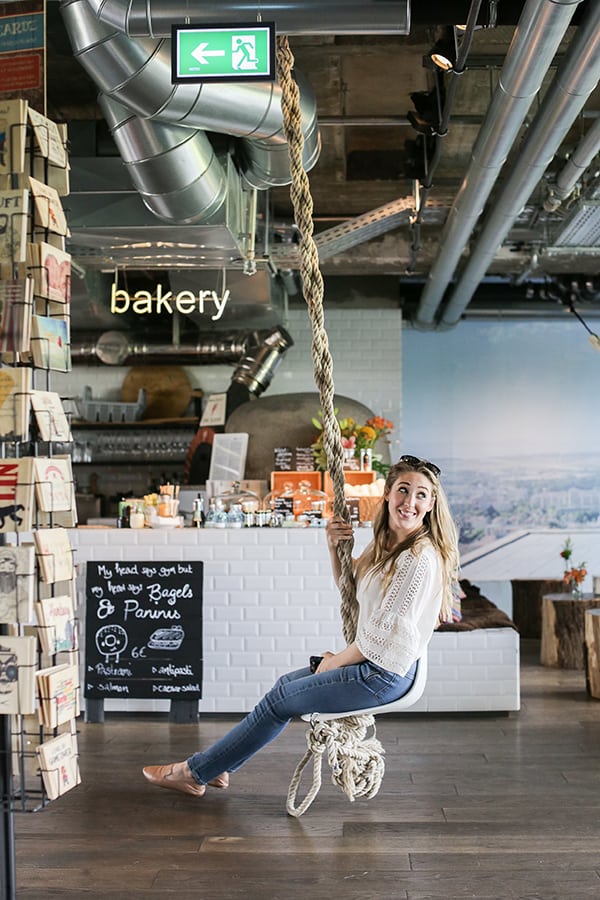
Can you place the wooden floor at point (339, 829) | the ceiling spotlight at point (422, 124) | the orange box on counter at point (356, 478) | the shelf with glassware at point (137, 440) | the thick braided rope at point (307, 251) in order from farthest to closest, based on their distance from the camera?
the shelf with glassware at point (137, 440) < the orange box on counter at point (356, 478) < the ceiling spotlight at point (422, 124) < the wooden floor at point (339, 829) < the thick braided rope at point (307, 251)

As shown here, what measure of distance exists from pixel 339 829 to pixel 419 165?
14.2 ft

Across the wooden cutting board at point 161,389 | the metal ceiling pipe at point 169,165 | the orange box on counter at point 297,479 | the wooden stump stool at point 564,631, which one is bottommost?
the wooden stump stool at point 564,631

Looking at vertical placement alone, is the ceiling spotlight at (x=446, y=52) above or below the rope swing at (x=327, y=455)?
above

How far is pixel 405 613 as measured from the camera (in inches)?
144

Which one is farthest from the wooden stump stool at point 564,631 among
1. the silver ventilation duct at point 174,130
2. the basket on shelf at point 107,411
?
the basket on shelf at point 107,411

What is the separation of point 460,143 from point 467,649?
369cm

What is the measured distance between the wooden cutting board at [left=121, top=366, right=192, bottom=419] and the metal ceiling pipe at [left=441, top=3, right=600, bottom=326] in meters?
3.63

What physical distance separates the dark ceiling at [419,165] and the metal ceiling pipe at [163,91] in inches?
14.9

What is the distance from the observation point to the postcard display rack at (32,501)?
114 inches

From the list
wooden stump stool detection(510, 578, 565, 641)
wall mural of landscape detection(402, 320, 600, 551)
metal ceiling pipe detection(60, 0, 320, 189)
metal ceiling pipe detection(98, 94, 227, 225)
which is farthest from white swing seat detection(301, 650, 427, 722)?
wall mural of landscape detection(402, 320, 600, 551)

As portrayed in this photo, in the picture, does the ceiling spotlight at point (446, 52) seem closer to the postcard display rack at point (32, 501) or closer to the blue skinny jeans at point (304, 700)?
the postcard display rack at point (32, 501)

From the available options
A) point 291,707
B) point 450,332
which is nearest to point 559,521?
point 450,332

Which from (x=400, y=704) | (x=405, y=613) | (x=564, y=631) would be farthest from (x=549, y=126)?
(x=564, y=631)

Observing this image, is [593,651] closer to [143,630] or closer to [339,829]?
[143,630]
